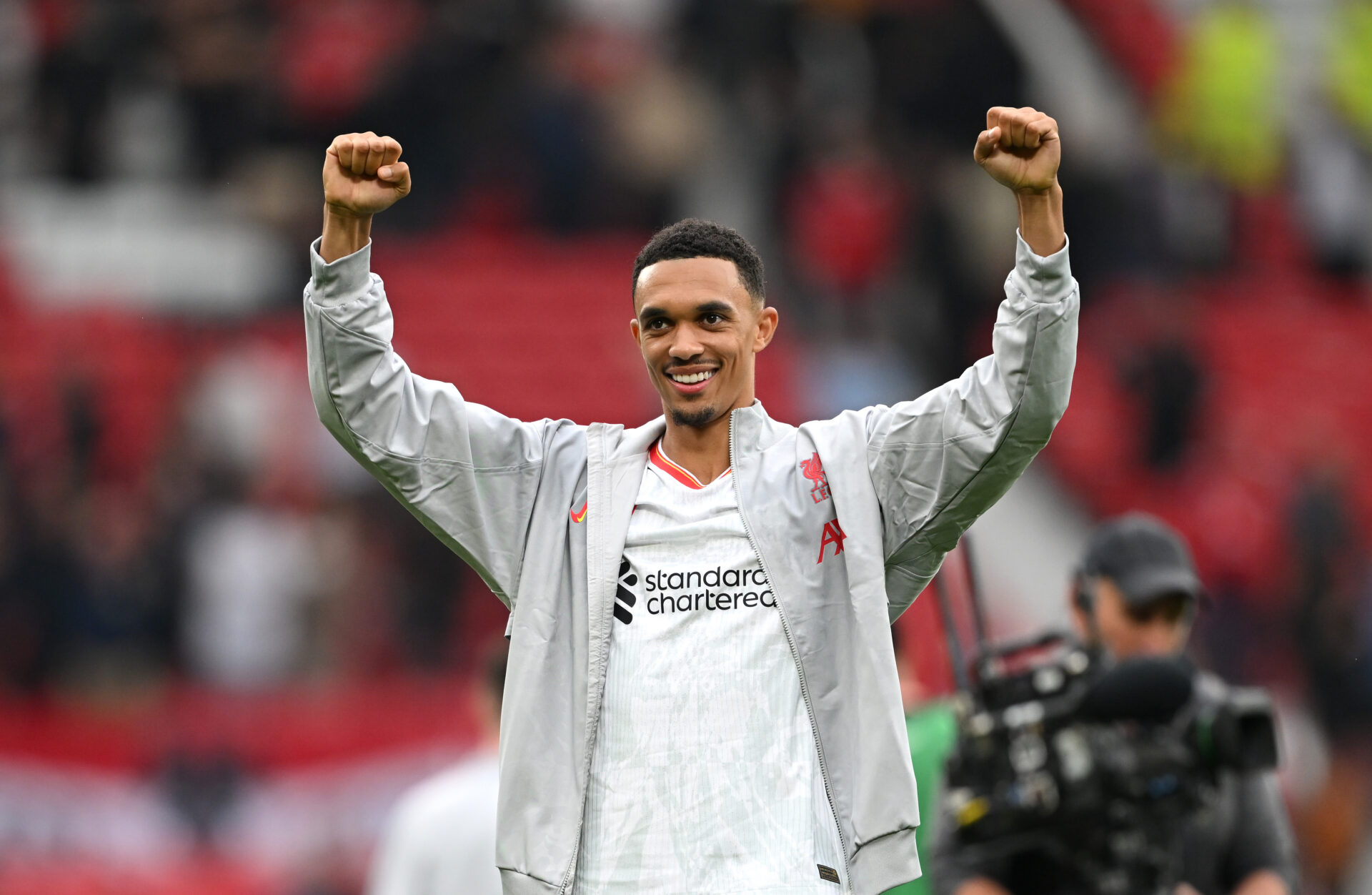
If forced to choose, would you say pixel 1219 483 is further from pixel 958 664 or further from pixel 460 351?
pixel 958 664

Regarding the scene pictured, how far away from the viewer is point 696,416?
3.08m

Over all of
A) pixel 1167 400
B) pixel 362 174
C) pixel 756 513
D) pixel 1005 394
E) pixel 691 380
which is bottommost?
pixel 756 513

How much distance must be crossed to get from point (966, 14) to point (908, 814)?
1137cm

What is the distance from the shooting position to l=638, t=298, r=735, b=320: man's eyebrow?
10.1 feet

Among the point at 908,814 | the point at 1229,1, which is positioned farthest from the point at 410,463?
the point at 1229,1

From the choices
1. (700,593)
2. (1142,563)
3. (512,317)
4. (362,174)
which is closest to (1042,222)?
(700,593)

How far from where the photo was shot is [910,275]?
12.2 m

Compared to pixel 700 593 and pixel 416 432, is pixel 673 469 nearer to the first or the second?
pixel 700 593

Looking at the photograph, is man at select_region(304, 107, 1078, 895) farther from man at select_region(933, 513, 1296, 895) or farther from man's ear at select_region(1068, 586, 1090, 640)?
man's ear at select_region(1068, 586, 1090, 640)

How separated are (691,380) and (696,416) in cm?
6

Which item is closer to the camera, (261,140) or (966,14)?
(261,140)

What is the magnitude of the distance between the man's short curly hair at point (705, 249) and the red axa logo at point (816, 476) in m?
0.30

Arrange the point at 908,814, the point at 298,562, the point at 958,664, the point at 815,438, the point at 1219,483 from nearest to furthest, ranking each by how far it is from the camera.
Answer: the point at 908,814
the point at 815,438
the point at 958,664
the point at 298,562
the point at 1219,483

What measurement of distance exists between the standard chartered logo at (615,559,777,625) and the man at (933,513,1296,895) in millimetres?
1288
